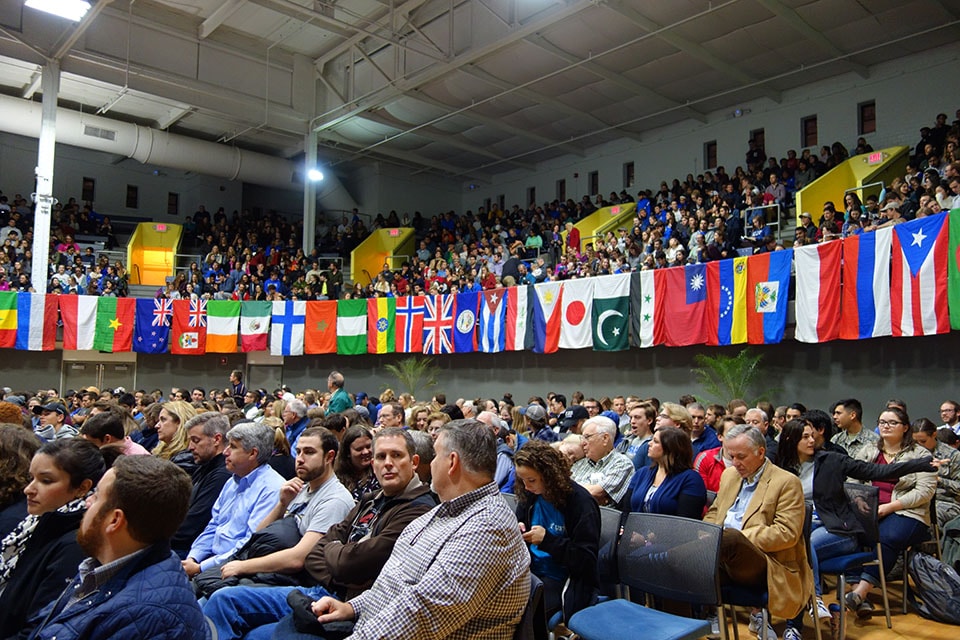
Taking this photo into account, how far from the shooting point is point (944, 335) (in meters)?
8.95

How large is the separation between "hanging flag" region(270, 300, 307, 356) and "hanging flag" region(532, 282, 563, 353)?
18.7 ft

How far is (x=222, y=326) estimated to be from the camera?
51.7ft

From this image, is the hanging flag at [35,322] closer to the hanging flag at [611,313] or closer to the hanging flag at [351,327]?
the hanging flag at [351,327]

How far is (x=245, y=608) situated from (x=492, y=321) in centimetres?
1079

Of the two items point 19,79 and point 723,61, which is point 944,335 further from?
point 19,79

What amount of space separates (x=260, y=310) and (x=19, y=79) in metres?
7.90

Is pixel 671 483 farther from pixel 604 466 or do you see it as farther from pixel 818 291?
pixel 818 291

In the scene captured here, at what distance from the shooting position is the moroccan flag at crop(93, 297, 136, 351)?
14.9 metres

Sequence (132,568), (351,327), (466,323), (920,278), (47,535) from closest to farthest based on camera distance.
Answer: (132,568)
(47,535)
(920,278)
(466,323)
(351,327)

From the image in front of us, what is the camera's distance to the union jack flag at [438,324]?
14.3m

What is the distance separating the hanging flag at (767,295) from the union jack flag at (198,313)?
37.8ft

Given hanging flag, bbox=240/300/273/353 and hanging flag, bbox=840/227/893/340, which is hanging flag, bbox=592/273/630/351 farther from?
hanging flag, bbox=240/300/273/353

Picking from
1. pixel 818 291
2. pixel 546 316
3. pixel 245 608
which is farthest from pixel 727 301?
pixel 245 608

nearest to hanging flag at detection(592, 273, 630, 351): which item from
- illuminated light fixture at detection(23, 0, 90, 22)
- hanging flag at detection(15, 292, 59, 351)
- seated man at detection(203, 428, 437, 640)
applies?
seated man at detection(203, 428, 437, 640)
